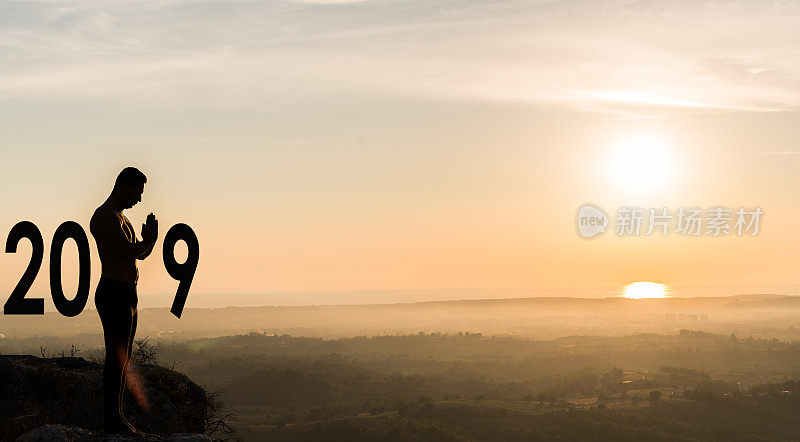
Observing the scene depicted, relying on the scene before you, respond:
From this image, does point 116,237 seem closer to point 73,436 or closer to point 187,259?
point 187,259

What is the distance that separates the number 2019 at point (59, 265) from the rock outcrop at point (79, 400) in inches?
85.6

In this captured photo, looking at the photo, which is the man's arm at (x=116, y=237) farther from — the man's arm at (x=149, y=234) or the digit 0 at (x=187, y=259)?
the digit 0 at (x=187, y=259)

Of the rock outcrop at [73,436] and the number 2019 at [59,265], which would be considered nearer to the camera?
the rock outcrop at [73,436]

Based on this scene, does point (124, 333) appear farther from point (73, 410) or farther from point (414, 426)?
point (414, 426)

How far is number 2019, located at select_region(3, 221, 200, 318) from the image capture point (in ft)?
40.6

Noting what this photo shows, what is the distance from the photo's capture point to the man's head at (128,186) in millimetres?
11805

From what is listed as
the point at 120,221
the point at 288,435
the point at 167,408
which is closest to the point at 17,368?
the point at 167,408

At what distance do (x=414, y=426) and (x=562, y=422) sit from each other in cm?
3498

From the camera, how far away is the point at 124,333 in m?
11.7

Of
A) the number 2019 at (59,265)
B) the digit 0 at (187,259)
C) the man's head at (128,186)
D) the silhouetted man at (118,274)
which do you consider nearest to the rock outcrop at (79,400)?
the number 2019 at (59,265)

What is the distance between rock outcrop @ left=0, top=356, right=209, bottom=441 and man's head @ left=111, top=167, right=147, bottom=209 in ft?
14.3

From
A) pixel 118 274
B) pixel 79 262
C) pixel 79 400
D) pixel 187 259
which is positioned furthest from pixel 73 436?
pixel 79 400

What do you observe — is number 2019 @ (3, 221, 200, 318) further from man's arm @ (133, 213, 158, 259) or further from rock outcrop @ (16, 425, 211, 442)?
rock outcrop @ (16, 425, 211, 442)

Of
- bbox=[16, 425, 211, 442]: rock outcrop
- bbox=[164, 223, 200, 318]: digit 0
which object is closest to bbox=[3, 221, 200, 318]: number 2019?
bbox=[164, 223, 200, 318]: digit 0
